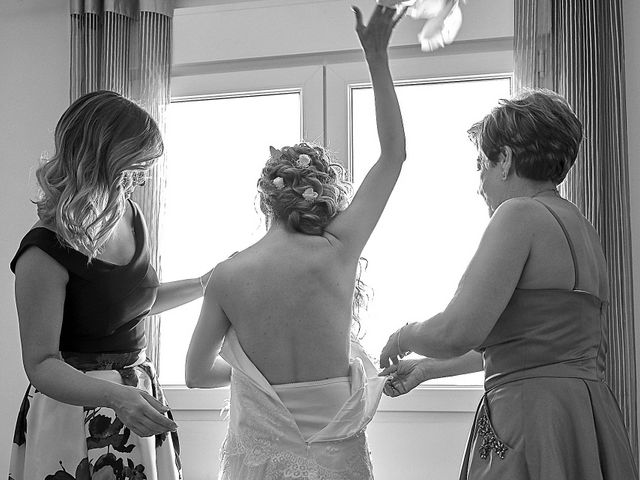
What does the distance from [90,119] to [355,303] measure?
90cm

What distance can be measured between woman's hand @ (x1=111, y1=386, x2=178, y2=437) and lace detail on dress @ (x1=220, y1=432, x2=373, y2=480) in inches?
7.9

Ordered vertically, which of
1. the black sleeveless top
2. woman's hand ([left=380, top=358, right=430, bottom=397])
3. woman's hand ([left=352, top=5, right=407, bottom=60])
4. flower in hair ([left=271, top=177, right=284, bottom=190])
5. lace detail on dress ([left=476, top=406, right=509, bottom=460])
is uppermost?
woman's hand ([left=352, top=5, right=407, bottom=60])

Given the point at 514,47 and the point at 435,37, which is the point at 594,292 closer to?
the point at 435,37

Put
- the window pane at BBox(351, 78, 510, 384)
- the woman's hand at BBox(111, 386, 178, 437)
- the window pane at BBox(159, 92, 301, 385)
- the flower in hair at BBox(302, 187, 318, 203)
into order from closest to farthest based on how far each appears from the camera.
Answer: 1. the woman's hand at BBox(111, 386, 178, 437)
2. the flower in hair at BBox(302, 187, 318, 203)
3. the window pane at BBox(351, 78, 510, 384)
4. the window pane at BBox(159, 92, 301, 385)

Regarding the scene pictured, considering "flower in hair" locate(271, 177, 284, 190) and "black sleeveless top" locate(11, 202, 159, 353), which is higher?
"flower in hair" locate(271, 177, 284, 190)

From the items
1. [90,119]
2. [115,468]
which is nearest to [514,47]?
[90,119]

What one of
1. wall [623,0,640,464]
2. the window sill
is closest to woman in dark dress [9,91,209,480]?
the window sill

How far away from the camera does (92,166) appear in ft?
5.84

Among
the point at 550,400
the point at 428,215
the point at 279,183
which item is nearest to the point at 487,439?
the point at 550,400

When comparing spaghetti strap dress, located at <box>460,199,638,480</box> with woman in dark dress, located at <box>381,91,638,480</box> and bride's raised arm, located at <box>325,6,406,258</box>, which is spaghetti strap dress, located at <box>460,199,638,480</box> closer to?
woman in dark dress, located at <box>381,91,638,480</box>

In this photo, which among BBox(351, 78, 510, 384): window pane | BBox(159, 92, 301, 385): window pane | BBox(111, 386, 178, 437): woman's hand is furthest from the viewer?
BBox(159, 92, 301, 385): window pane

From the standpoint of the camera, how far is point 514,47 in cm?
271

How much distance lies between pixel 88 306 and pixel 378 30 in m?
0.87

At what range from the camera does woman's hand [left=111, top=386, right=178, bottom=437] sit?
1675 millimetres
